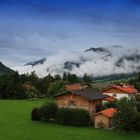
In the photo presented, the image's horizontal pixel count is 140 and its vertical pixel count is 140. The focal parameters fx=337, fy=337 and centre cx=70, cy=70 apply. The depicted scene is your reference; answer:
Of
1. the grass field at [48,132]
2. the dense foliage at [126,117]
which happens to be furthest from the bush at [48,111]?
the dense foliage at [126,117]

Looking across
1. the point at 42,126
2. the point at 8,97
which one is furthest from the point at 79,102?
the point at 8,97

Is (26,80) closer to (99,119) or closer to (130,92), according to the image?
(130,92)

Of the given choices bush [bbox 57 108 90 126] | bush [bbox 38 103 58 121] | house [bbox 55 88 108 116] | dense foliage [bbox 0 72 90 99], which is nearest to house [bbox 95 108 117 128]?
bush [bbox 57 108 90 126]

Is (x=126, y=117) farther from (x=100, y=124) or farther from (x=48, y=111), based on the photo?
(x=48, y=111)

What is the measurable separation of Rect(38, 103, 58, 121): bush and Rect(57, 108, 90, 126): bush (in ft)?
6.04

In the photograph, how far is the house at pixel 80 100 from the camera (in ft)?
185

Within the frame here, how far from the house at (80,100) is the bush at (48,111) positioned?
325 centimetres

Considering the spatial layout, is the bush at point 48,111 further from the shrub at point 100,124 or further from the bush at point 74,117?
the shrub at point 100,124

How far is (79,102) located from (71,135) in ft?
47.7

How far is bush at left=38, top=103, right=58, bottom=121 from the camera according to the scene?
55000mm

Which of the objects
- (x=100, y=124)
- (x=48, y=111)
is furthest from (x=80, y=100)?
(x=100, y=124)

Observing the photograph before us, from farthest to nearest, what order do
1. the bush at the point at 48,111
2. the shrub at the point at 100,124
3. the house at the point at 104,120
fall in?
the bush at the point at 48,111 → the shrub at the point at 100,124 → the house at the point at 104,120

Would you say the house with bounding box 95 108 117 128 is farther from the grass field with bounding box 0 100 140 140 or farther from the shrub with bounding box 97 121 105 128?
the grass field with bounding box 0 100 140 140

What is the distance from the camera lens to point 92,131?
47.2 metres
